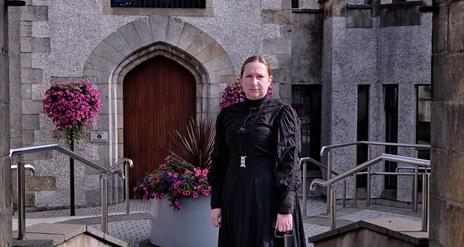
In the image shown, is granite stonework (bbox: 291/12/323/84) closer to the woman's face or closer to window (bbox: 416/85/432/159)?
window (bbox: 416/85/432/159)

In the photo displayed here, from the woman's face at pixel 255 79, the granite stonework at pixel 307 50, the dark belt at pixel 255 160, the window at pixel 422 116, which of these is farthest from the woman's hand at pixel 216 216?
Answer: the granite stonework at pixel 307 50

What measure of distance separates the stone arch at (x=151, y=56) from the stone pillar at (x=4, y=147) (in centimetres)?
586

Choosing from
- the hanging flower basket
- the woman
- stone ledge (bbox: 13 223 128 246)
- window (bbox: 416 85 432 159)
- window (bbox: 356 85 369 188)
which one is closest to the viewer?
the woman

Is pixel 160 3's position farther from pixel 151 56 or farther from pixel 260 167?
pixel 260 167

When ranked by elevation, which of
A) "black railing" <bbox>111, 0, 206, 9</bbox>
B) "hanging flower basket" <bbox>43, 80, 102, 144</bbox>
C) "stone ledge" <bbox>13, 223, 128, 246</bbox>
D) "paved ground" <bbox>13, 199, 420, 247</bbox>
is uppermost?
"black railing" <bbox>111, 0, 206, 9</bbox>

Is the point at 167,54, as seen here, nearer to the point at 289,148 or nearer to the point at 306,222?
the point at 306,222

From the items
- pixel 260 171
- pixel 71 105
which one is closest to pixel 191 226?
pixel 260 171

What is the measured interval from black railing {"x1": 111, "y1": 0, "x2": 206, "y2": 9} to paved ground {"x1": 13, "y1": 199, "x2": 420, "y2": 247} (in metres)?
2.92

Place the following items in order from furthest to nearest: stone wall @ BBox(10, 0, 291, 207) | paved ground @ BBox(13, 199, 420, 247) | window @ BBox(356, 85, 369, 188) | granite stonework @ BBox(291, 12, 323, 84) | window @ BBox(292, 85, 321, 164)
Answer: window @ BBox(292, 85, 321, 164)
granite stonework @ BBox(291, 12, 323, 84)
window @ BBox(356, 85, 369, 188)
stone wall @ BBox(10, 0, 291, 207)
paved ground @ BBox(13, 199, 420, 247)

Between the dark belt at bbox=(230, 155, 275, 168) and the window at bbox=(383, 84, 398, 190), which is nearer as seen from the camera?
the dark belt at bbox=(230, 155, 275, 168)

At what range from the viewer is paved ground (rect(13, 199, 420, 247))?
7.56m

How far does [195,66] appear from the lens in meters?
9.91

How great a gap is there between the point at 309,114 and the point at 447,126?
24.3ft

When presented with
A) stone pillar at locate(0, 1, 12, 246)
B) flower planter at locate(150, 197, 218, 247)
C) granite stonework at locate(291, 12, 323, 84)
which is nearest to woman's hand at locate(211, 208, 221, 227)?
stone pillar at locate(0, 1, 12, 246)
